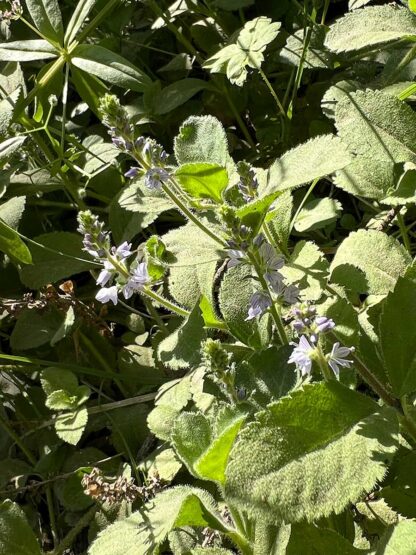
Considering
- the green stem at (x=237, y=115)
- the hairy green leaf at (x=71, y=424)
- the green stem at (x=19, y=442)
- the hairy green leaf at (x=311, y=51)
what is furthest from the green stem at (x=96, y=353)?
the hairy green leaf at (x=311, y=51)

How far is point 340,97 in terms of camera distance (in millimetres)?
1984

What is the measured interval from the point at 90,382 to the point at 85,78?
0.96m

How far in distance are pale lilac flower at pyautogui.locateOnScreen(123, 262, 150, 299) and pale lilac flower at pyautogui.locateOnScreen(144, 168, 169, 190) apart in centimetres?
23

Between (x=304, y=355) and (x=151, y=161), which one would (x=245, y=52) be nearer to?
(x=151, y=161)

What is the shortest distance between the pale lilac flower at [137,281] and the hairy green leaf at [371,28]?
2.77 feet

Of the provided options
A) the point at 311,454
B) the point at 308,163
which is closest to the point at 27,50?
the point at 308,163

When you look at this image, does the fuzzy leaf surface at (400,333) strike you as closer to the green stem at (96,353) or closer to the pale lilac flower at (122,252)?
the pale lilac flower at (122,252)

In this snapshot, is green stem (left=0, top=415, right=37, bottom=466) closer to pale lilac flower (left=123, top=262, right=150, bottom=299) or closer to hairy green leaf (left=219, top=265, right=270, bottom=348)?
pale lilac flower (left=123, top=262, right=150, bottom=299)

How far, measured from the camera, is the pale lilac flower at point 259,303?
5.14ft

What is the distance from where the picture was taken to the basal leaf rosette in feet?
4.29

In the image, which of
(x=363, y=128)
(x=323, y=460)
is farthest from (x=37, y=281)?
(x=323, y=460)

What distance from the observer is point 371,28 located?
2.10m

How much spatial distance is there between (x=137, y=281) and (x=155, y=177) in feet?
0.83

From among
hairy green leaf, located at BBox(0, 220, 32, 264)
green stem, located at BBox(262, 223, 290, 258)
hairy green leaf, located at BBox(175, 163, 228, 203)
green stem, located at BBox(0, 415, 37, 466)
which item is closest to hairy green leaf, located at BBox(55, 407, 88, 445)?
green stem, located at BBox(0, 415, 37, 466)
